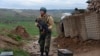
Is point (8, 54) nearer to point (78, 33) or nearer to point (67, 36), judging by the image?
point (78, 33)

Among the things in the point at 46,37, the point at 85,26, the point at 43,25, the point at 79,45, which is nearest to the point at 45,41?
the point at 46,37

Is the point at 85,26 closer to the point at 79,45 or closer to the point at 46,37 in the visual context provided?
the point at 79,45

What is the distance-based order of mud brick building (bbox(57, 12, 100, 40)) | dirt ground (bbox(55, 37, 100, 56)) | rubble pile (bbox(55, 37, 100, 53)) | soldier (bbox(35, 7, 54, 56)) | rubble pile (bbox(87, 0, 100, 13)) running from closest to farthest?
soldier (bbox(35, 7, 54, 56)) → dirt ground (bbox(55, 37, 100, 56)) → rubble pile (bbox(55, 37, 100, 53)) → mud brick building (bbox(57, 12, 100, 40)) → rubble pile (bbox(87, 0, 100, 13))

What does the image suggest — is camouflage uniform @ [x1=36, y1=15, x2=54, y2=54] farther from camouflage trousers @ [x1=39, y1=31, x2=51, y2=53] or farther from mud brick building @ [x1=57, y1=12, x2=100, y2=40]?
mud brick building @ [x1=57, y1=12, x2=100, y2=40]

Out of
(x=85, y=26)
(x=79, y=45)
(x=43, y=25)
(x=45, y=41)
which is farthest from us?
(x=85, y=26)

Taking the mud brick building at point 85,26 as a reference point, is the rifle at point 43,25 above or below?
above

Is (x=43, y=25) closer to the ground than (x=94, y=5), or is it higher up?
closer to the ground

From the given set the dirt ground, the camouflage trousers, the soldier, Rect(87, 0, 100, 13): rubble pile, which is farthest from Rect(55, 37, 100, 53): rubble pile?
the soldier

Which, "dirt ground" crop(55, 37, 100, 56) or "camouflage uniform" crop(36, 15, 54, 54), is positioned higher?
"camouflage uniform" crop(36, 15, 54, 54)

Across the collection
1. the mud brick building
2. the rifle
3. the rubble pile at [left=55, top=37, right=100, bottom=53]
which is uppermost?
the rifle

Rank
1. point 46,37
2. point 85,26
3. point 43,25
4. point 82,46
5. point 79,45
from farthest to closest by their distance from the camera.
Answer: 1. point 85,26
2. point 79,45
3. point 82,46
4. point 46,37
5. point 43,25

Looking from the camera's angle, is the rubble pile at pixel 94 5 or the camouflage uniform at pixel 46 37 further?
the rubble pile at pixel 94 5

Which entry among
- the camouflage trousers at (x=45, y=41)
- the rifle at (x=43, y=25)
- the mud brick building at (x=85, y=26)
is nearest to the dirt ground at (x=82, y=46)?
the mud brick building at (x=85, y=26)

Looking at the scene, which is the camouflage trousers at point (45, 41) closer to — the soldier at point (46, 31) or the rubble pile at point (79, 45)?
the soldier at point (46, 31)
